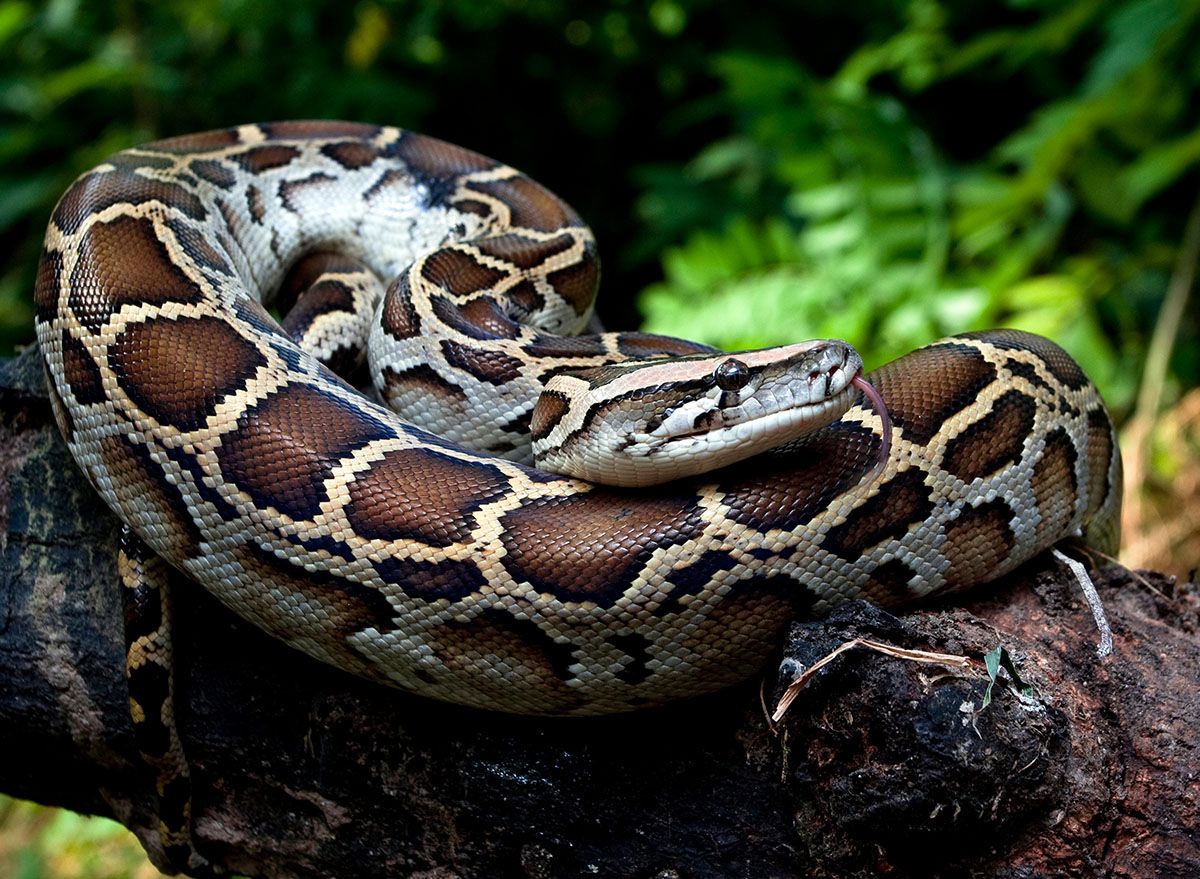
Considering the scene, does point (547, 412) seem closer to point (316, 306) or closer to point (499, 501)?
point (499, 501)

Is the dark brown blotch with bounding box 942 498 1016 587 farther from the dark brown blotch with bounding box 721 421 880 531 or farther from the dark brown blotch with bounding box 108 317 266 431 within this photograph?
the dark brown blotch with bounding box 108 317 266 431

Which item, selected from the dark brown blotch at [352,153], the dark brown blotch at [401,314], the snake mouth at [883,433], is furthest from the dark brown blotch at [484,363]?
the dark brown blotch at [352,153]

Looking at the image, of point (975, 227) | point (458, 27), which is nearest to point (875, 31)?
point (975, 227)

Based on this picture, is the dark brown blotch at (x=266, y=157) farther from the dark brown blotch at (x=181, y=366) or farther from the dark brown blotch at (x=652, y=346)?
the dark brown blotch at (x=652, y=346)

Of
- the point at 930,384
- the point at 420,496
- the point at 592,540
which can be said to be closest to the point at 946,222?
the point at 930,384

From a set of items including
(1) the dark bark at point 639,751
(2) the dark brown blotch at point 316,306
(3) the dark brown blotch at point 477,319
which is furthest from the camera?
(2) the dark brown blotch at point 316,306

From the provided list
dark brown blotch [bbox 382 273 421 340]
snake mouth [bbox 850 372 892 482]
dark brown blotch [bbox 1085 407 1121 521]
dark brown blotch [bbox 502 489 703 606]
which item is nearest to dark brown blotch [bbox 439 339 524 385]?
dark brown blotch [bbox 382 273 421 340]
